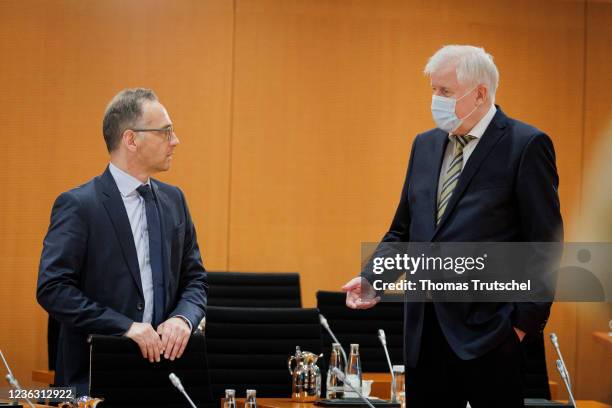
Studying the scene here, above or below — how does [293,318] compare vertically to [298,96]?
below

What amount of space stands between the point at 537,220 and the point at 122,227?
1444mm

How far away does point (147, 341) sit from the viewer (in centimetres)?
317

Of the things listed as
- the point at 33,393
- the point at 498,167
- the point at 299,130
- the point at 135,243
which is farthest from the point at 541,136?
the point at 299,130

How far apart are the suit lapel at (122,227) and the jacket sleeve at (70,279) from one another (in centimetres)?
10


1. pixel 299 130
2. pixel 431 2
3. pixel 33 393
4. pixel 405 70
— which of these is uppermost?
pixel 431 2

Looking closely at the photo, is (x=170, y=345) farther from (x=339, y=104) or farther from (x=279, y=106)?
(x=339, y=104)

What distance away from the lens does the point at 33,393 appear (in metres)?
2.96

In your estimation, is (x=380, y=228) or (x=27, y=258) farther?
(x=380, y=228)

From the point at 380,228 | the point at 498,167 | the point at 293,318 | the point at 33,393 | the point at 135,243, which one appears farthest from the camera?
the point at 380,228

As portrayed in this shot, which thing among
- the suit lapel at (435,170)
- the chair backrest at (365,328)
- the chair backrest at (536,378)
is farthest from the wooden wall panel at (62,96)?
the suit lapel at (435,170)

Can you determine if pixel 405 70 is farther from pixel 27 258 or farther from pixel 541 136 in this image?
pixel 541 136

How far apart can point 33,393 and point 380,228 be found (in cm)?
385

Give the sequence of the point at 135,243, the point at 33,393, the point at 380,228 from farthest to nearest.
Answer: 1. the point at 380,228
2. the point at 135,243
3. the point at 33,393

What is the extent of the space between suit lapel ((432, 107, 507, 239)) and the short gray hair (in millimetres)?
1314
